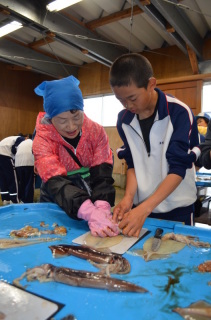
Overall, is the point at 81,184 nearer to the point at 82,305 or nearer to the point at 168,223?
the point at 168,223

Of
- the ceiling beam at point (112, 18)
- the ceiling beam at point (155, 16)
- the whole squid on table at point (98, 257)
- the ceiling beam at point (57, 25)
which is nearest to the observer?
the whole squid on table at point (98, 257)

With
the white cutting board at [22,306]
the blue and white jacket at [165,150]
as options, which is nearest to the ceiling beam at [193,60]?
the blue and white jacket at [165,150]

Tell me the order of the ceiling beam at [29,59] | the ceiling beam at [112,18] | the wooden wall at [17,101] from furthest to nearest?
the wooden wall at [17,101] < the ceiling beam at [29,59] < the ceiling beam at [112,18]

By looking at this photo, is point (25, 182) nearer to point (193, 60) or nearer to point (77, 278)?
point (77, 278)

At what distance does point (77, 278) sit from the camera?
2.22 ft

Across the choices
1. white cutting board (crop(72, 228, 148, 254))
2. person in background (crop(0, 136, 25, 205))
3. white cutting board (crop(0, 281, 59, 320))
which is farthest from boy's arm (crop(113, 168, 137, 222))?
person in background (crop(0, 136, 25, 205))

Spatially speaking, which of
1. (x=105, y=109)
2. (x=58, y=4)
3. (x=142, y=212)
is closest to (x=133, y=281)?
(x=142, y=212)

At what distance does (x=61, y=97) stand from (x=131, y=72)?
1.20 feet

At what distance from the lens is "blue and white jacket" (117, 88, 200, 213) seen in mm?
1152

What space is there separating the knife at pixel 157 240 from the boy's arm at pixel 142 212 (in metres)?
0.07

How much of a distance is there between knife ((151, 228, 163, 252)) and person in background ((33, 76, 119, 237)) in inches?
6.4

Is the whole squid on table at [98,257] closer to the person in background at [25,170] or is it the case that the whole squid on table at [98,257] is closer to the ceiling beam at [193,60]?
the person in background at [25,170]

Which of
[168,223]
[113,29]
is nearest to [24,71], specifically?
[113,29]

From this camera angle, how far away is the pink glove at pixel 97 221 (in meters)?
1.02
